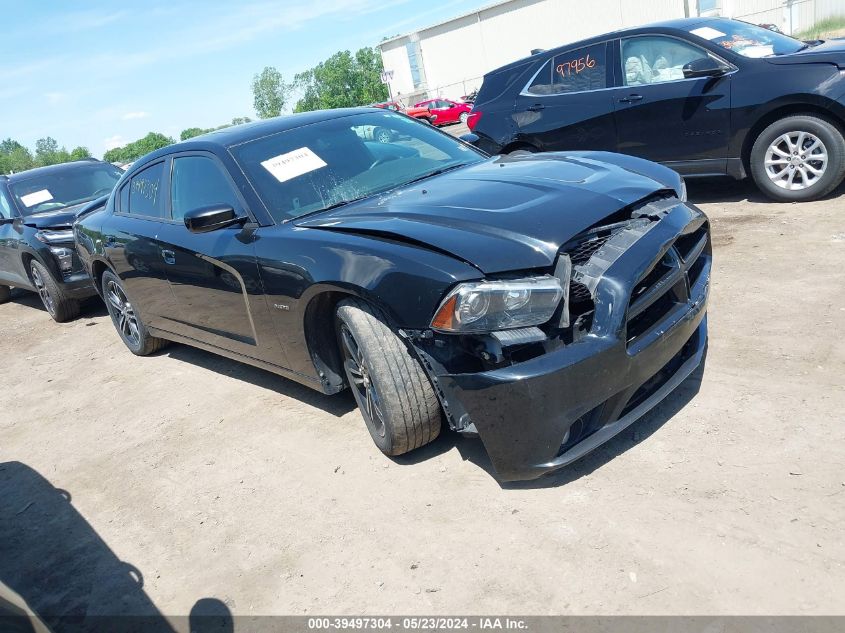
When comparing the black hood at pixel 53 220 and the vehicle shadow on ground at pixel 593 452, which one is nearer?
the vehicle shadow on ground at pixel 593 452

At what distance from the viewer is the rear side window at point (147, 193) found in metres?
4.80

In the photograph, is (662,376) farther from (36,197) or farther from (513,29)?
(513,29)

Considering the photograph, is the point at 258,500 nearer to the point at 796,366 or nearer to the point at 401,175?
the point at 401,175

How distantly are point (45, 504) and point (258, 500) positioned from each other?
1.31m

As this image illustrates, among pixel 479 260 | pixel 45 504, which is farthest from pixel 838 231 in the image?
pixel 45 504

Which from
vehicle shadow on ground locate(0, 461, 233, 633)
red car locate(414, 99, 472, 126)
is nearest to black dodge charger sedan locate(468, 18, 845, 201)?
vehicle shadow on ground locate(0, 461, 233, 633)

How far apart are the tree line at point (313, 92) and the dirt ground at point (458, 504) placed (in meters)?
78.4

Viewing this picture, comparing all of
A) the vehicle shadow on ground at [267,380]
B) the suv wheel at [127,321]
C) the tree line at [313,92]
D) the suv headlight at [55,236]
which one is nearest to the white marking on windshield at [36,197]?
the suv headlight at [55,236]

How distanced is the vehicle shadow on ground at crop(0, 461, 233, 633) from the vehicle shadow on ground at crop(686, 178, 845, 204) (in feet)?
19.0

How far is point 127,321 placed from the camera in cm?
592

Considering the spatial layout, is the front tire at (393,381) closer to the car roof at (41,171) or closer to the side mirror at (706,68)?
the side mirror at (706,68)

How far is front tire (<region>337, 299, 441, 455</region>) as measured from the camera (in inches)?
120

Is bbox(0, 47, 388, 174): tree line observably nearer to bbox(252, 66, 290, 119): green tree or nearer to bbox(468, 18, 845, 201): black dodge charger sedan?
bbox(252, 66, 290, 119): green tree

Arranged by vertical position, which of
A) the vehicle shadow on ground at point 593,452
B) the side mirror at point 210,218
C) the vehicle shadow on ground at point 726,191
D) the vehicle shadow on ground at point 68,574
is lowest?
the vehicle shadow on ground at point 68,574
